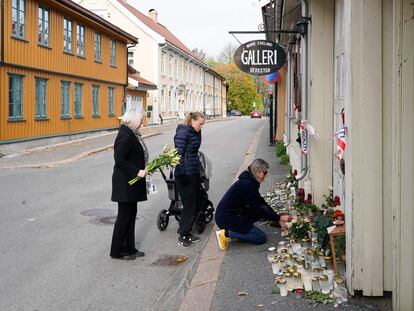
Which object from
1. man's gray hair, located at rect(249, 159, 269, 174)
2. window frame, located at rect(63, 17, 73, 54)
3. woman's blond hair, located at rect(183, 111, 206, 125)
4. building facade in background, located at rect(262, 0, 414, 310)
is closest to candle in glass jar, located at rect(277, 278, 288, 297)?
building facade in background, located at rect(262, 0, 414, 310)

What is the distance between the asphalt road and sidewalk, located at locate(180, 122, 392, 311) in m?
0.24

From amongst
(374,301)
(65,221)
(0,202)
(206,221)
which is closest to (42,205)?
(0,202)

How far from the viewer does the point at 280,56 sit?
391 inches

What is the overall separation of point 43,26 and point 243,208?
18.3 meters

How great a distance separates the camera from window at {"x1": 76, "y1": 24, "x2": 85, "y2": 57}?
26.3 meters

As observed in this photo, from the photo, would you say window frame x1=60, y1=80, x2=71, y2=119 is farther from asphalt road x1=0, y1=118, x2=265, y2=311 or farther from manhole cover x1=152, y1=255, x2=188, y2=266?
manhole cover x1=152, y1=255, x2=188, y2=266

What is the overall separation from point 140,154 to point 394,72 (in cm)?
326

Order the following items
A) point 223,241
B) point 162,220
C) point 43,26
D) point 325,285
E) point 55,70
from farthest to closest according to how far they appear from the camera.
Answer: point 55,70
point 43,26
point 162,220
point 223,241
point 325,285

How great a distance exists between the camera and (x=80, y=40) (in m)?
26.7

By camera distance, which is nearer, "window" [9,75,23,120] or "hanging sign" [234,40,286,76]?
"hanging sign" [234,40,286,76]

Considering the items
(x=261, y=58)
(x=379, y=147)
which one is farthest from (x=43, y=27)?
(x=379, y=147)

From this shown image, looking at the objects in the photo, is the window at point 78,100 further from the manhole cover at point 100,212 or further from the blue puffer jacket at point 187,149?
the blue puffer jacket at point 187,149

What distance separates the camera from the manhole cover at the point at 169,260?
6.40m

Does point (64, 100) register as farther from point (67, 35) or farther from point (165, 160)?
point (165, 160)
